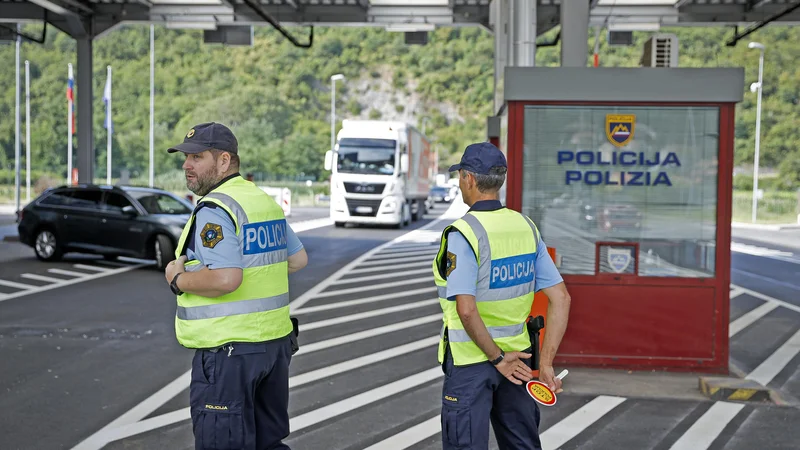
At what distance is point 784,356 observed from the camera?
8953 millimetres

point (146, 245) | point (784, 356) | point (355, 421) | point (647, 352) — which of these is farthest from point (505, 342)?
point (146, 245)

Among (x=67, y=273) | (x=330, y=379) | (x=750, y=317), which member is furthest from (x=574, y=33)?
(x=67, y=273)

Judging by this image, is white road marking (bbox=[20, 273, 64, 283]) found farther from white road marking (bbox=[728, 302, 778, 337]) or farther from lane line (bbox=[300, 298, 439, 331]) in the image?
white road marking (bbox=[728, 302, 778, 337])

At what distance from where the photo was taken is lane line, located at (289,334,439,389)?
757 cm

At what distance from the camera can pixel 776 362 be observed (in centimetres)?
862

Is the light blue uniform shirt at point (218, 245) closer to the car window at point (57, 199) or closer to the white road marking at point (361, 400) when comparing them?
the white road marking at point (361, 400)

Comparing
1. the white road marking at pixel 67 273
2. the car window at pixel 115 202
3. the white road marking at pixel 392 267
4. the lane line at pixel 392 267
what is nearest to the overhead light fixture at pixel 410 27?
the white road marking at pixel 392 267

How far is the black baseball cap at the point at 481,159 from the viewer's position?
3.81 m

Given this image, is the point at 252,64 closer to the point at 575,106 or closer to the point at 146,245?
the point at 146,245

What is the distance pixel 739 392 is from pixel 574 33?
4.61 meters

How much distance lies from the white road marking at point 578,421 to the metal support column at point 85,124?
741 inches

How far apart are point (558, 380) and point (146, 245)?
1310 cm

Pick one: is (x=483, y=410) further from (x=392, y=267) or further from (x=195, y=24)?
(x=195, y=24)

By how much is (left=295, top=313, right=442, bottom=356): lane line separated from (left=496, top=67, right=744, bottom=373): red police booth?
246cm
